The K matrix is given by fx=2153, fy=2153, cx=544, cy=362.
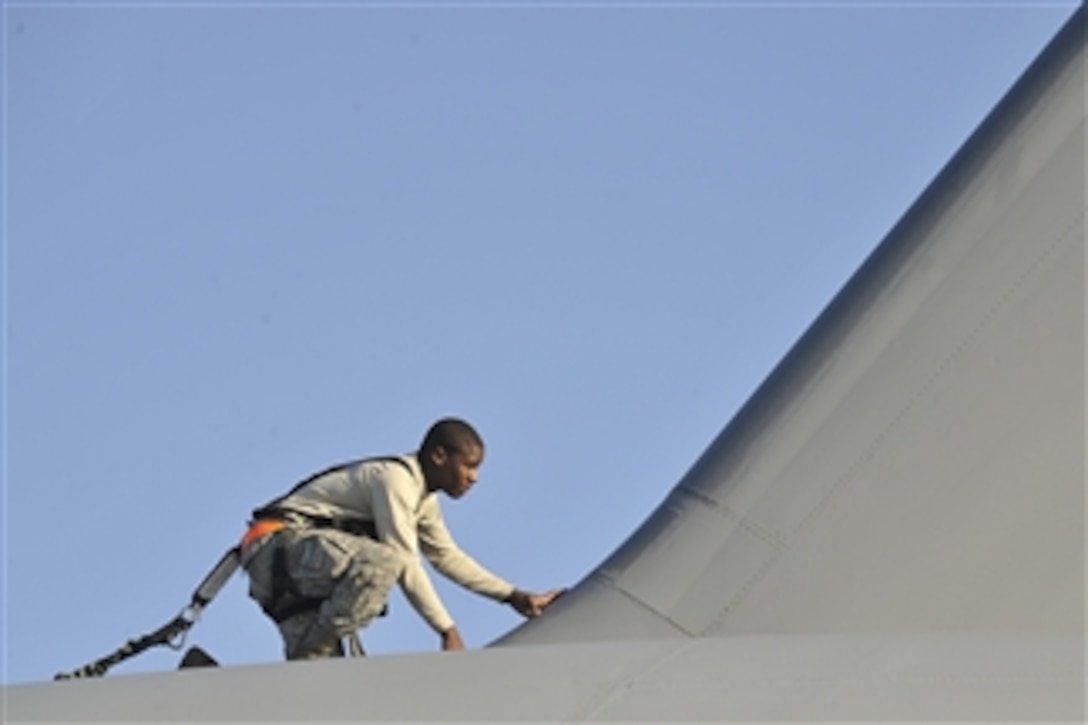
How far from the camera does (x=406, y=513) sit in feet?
32.0

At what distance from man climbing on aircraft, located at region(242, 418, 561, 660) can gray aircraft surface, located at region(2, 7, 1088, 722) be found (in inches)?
58.3

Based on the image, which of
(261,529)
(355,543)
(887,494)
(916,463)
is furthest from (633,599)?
(261,529)

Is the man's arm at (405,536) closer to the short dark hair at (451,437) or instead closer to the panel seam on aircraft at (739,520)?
the short dark hair at (451,437)

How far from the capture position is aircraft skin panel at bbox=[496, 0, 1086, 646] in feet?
26.0

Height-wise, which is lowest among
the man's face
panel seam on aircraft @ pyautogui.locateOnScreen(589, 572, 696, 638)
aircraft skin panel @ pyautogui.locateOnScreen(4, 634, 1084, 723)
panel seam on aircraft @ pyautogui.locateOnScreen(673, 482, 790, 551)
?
aircraft skin panel @ pyautogui.locateOnScreen(4, 634, 1084, 723)

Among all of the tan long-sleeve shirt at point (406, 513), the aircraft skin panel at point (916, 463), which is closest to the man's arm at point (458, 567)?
the tan long-sleeve shirt at point (406, 513)

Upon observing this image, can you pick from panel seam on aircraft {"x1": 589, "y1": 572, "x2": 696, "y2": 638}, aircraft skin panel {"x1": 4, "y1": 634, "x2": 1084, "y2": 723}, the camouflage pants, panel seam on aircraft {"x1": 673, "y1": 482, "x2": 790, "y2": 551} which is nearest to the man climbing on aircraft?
the camouflage pants

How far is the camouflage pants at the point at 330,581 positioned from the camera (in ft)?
31.0

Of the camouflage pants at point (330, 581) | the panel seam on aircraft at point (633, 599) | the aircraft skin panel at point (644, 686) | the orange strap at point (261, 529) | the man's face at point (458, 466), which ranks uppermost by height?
the man's face at point (458, 466)

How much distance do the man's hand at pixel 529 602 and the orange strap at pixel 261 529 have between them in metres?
1.16

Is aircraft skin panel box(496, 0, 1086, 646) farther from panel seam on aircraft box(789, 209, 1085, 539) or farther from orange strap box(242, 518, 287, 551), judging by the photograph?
orange strap box(242, 518, 287, 551)

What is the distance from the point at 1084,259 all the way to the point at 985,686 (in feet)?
8.67

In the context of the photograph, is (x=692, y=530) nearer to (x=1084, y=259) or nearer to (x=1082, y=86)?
(x=1084, y=259)

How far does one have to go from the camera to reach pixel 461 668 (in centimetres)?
705
